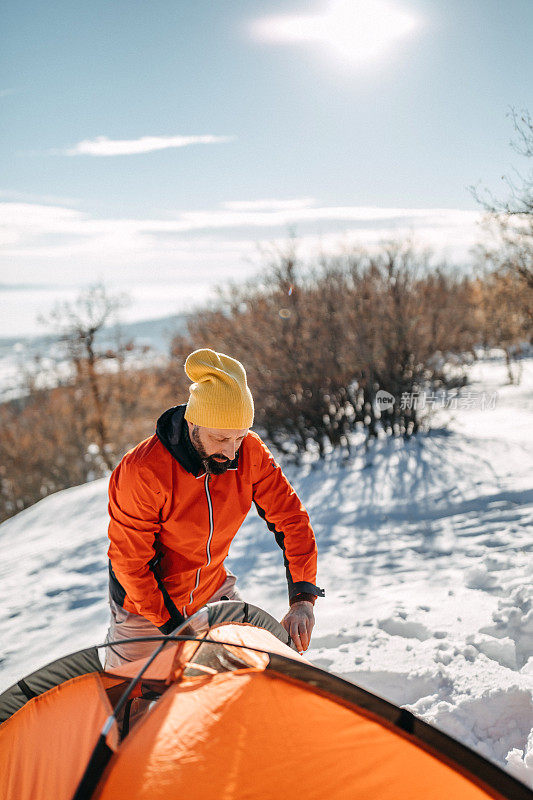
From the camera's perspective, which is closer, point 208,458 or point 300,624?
point 208,458

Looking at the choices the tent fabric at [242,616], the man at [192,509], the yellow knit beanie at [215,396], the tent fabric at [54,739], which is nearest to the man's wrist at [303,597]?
the man at [192,509]

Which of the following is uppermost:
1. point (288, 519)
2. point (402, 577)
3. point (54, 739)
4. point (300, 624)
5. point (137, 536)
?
point (137, 536)

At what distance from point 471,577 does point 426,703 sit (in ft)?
5.16

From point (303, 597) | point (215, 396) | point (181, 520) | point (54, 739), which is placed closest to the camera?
point (54, 739)

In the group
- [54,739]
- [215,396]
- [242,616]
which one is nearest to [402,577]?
[242,616]

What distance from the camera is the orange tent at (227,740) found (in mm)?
1331

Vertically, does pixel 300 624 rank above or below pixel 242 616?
below

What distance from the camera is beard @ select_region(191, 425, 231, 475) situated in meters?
2.14

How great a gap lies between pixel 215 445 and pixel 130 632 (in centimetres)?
91

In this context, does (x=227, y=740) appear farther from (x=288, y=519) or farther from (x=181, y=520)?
(x=288, y=519)

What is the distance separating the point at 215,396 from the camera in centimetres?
208

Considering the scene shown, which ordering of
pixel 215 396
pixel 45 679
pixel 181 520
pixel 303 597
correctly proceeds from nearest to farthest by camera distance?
pixel 45 679, pixel 215 396, pixel 181 520, pixel 303 597

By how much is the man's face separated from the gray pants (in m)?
0.70

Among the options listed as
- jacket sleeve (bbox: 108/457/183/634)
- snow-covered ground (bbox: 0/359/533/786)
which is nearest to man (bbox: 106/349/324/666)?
jacket sleeve (bbox: 108/457/183/634)
